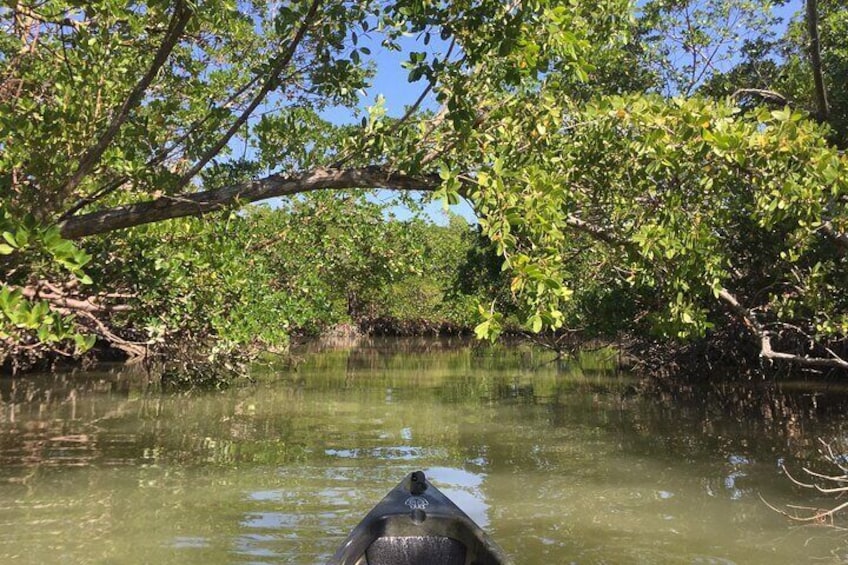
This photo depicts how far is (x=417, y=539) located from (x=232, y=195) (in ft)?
9.10

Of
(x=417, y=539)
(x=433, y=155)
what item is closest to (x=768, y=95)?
(x=433, y=155)

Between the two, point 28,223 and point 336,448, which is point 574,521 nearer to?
point 336,448

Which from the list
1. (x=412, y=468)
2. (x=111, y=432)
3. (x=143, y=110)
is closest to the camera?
(x=143, y=110)

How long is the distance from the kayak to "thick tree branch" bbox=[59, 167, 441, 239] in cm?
237

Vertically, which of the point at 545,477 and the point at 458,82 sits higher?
the point at 458,82

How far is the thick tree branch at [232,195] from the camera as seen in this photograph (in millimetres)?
4801

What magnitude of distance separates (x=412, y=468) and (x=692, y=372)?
349 inches

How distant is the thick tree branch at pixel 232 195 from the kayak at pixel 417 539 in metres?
2.37

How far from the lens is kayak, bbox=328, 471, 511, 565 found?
4324 mm

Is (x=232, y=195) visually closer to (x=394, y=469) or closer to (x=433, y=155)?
(x=433, y=155)

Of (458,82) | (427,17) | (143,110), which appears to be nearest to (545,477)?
(458,82)

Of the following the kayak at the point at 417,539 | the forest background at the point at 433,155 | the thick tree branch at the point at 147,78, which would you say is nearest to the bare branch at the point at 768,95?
the forest background at the point at 433,155

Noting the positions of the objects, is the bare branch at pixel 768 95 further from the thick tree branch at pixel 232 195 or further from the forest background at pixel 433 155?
the thick tree branch at pixel 232 195

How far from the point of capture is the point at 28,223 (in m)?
3.69
